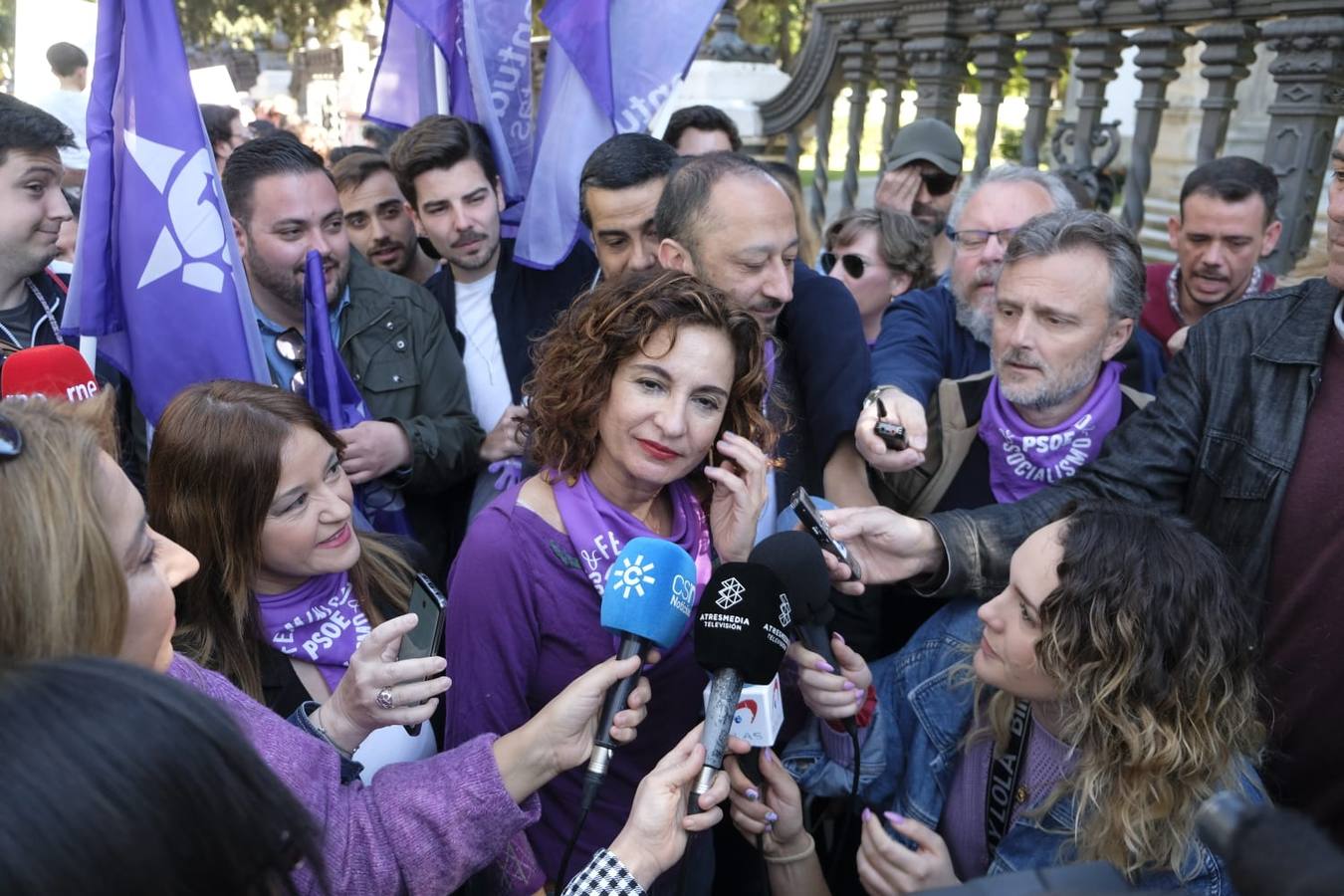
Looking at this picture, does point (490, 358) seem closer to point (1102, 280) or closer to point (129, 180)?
point (129, 180)

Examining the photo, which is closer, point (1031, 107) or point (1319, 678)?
point (1319, 678)

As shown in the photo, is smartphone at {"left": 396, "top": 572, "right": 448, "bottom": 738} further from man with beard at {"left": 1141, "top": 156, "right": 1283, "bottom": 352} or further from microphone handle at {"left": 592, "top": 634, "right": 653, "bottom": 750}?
man with beard at {"left": 1141, "top": 156, "right": 1283, "bottom": 352}

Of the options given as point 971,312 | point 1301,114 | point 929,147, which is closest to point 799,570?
point 971,312

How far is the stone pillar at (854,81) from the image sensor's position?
619 cm

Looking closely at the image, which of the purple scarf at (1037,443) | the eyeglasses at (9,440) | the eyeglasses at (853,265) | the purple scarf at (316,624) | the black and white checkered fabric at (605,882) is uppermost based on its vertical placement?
the eyeglasses at (9,440)

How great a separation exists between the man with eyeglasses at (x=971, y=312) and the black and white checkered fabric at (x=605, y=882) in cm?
158

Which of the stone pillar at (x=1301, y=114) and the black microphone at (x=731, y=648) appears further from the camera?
the stone pillar at (x=1301, y=114)

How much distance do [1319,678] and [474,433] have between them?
2302 millimetres

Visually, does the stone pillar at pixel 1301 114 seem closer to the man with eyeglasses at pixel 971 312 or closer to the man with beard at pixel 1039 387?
the man with eyeglasses at pixel 971 312

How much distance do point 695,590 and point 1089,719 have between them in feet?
2.37

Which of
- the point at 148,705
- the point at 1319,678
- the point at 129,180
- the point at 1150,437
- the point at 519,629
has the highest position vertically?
the point at 129,180

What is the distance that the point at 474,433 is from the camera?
10.3ft

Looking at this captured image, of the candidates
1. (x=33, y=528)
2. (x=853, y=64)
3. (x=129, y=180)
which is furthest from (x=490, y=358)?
(x=853, y=64)

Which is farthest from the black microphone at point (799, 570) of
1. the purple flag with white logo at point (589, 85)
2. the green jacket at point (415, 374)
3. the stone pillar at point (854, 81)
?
the stone pillar at point (854, 81)
